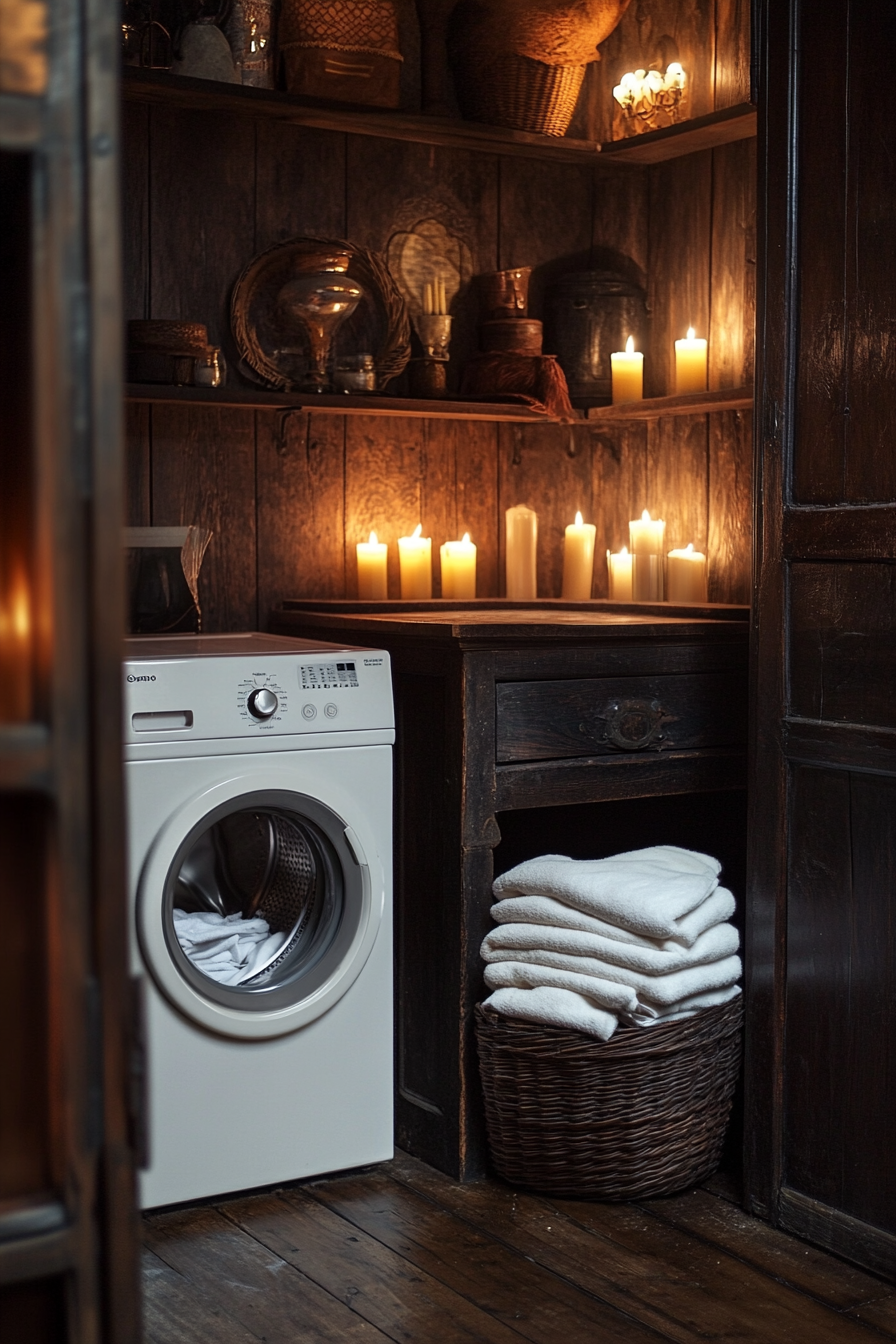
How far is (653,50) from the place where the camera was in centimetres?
324

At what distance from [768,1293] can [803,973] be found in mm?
464

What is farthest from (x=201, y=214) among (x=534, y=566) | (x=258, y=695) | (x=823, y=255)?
(x=823, y=255)

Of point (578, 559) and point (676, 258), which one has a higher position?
point (676, 258)

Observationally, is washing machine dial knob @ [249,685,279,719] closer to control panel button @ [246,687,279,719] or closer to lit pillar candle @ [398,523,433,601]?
control panel button @ [246,687,279,719]

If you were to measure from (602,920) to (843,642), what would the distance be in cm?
61

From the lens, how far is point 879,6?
210 cm

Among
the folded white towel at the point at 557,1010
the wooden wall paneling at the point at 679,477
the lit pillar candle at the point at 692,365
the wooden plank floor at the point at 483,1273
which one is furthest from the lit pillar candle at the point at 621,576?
the wooden plank floor at the point at 483,1273

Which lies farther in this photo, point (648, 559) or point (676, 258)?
point (676, 258)

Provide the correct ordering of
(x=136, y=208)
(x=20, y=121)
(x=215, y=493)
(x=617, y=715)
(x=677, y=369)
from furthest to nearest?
(x=677, y=369) → (x=215, y=493) → (x=136, y=208) → (x=617, y=715) → (x=20, y=121)

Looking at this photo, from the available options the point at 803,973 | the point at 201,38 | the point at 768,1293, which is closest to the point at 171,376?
the point at 201,38

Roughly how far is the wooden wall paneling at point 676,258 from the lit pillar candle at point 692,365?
0.29ft

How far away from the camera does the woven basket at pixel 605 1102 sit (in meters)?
2.40

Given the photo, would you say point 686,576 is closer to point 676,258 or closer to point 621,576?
point 621,576

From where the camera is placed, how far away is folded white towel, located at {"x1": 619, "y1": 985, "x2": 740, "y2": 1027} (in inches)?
95.0
